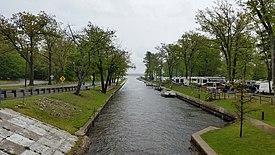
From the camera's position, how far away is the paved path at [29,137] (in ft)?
32.6

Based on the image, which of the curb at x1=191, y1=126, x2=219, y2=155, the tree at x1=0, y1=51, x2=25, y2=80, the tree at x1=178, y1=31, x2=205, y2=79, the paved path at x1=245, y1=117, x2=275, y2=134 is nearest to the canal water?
the curb at x1=191, y1=126, x2=219, y2=155

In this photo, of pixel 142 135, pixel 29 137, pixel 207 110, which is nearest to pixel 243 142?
pixel 142 135

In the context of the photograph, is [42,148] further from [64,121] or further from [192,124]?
[192,124]

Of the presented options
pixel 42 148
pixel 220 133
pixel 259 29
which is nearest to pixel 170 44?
pixel 259 29

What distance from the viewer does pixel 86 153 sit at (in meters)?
12.6

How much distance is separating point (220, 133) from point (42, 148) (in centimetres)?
Result: 1067

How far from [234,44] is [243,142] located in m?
37.3

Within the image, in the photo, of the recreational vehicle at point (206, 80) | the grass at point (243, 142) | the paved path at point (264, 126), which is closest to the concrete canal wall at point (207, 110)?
the grass at point (243, 142)

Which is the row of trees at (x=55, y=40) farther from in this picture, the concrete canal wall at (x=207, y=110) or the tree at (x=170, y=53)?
the tree at (x=170, y=53)

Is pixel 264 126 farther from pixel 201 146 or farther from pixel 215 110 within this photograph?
pixel 215 110

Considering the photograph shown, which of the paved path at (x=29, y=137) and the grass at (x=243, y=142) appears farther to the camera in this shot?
the grass at (x=243, y=142)

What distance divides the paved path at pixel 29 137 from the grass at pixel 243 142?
309 inches

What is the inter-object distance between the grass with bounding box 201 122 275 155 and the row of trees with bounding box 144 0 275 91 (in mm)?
4345

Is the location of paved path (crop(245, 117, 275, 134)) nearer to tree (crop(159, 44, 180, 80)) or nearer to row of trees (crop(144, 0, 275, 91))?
row of trees (crop(144, 0, 275, 91))
